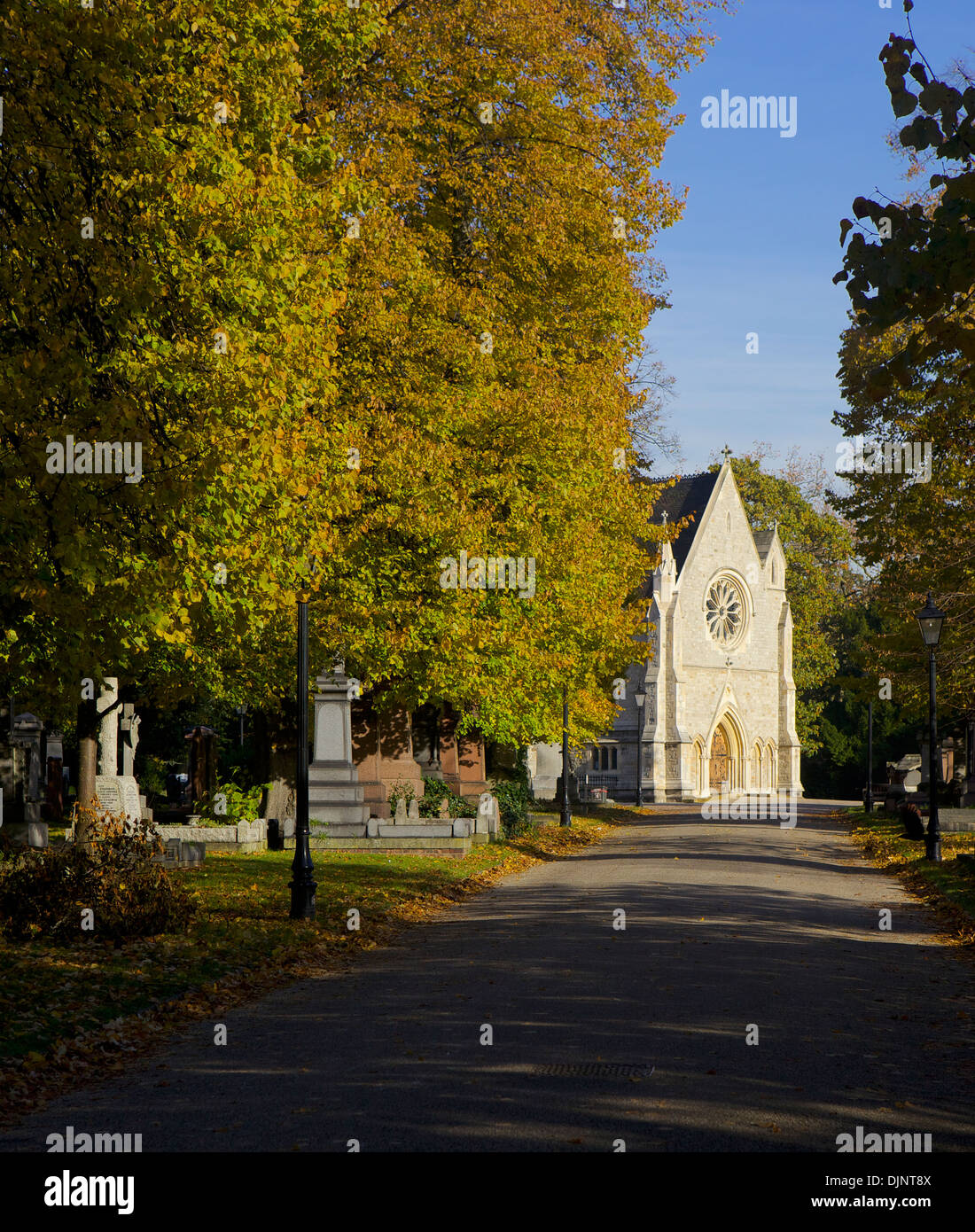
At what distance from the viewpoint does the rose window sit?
219 feet

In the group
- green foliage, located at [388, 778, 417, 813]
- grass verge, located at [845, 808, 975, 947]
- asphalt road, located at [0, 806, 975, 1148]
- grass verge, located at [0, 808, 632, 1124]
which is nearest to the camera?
asphalt road, located at [0, 806, 975, 1148]

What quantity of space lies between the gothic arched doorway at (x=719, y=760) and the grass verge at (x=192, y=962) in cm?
4657

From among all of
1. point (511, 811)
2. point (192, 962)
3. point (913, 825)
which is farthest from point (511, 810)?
point (192, 962)

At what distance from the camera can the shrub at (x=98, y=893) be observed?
12.3 m

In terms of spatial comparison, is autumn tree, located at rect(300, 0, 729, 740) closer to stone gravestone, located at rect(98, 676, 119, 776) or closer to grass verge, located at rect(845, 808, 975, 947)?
stone gravestone, located at rect(98, 676, 119, 776)

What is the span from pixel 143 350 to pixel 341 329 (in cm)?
744

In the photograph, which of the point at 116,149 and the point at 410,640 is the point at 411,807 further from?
the point at 116,149

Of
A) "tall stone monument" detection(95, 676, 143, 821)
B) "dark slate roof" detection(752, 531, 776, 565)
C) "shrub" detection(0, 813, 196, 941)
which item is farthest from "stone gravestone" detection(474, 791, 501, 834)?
"dark slate roof" detection(752, 531, 776, 565)

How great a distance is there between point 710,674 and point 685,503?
952 centimetres

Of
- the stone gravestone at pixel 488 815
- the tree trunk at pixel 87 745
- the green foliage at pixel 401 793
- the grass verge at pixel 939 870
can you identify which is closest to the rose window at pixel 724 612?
the grass verge at pixel 939 870

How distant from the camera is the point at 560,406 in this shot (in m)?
21.0

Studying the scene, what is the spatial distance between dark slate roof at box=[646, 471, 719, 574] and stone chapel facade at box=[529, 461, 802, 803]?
0.08 metres

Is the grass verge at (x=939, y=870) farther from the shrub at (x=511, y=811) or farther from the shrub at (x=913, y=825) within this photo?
the shrub at (x=511, y=811)

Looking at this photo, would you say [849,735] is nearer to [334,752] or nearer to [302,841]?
[334,752]
